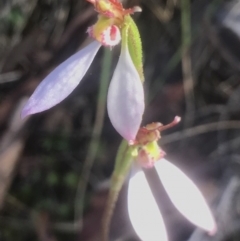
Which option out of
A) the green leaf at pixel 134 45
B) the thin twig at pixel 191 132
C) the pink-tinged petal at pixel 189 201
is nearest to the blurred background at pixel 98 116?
the thin twig at pixel 191 132

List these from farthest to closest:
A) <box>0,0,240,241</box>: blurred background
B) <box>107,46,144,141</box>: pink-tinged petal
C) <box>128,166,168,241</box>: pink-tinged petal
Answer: <box>0,0,240,241</box>: blurred background < <box>128,166,168,241</box>: pink-tinged petal < <box>107,46,144,141</box>: pink-tinged petal

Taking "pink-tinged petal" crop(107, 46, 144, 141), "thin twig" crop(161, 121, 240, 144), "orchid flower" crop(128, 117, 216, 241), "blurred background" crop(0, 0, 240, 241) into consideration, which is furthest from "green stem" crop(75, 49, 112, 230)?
"pink-tinged petal" crop(107, 46, 144, 141)

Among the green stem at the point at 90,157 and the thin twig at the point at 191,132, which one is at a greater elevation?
the green stem at the point at 90,157

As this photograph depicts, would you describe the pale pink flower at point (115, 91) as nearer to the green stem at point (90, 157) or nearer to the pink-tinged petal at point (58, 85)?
the pink-tinged petal at point (58, 85)

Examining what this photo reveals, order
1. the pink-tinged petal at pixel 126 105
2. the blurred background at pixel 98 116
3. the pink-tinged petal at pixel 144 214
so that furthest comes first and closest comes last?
1. the blurred background at pixel 98 116
2. the pink-tinged petal at pixel 144 214
3. the pink-tinged petal at pixel 126 105

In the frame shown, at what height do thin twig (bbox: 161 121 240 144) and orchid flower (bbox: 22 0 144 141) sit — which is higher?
thin twig (bbox: 161 121 240 144)

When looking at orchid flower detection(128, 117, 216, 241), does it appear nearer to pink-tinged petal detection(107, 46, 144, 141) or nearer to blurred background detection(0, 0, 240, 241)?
pink-tinged petal detection(107, 46, 144, 141)

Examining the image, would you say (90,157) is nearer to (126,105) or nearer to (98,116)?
(98,116)

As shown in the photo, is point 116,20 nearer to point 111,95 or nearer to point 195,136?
point 111,95
